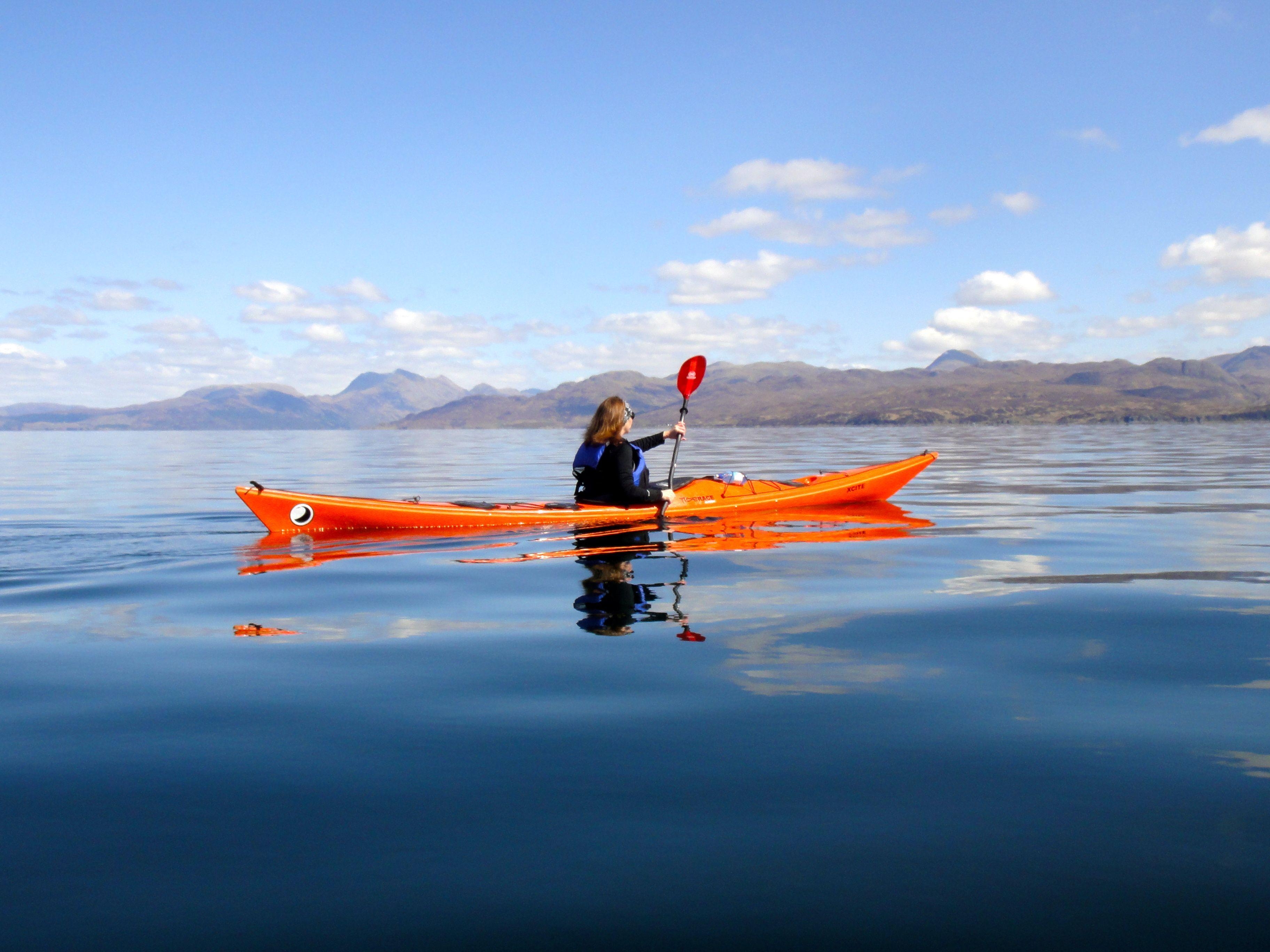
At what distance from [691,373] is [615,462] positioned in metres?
4.62

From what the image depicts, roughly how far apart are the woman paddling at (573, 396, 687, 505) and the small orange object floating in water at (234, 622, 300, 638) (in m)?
5.66

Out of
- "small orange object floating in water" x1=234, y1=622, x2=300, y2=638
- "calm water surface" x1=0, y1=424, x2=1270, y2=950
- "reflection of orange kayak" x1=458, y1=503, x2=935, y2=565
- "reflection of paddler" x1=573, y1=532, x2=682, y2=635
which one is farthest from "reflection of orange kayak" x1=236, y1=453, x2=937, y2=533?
"small orange object floating in water" x1=234, y1=622, x2=300, y2=638

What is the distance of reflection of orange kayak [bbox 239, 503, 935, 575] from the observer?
37.0 feet

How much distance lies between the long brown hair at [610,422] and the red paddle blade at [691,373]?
13.9 feet

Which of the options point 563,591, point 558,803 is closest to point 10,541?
point 563,591

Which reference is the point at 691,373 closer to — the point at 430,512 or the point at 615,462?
the point at 615,462

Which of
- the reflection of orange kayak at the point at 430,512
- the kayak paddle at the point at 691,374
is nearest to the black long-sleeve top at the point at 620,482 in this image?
the reflection of orange kayak at the point at 430,512

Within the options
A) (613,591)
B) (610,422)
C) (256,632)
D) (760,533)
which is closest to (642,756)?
(256,632)

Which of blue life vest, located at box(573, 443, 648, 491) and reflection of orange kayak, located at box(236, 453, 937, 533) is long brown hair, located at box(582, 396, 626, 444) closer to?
blue life vest, located at box(573, 443, 648, 491)

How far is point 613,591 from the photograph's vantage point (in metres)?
8.70

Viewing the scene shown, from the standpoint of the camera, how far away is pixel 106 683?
5.48 m

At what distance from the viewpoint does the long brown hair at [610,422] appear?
12086 mm

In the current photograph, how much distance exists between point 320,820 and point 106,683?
9.24 ft

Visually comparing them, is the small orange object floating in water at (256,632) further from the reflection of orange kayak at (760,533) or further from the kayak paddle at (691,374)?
the kayak paddle at (691,374)
